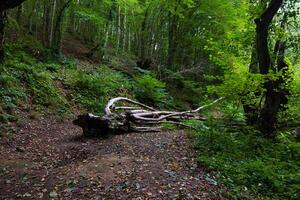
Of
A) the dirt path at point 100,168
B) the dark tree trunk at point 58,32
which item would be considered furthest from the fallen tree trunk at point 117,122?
the dark tree trunk at point 58,32

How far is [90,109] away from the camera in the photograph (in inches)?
504

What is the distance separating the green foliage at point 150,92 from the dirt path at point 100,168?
22.8 ft

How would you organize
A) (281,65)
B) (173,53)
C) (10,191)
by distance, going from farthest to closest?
(173,53) < (281,65) < (10,191)

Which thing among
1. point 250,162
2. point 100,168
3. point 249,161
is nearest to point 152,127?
point 249,161

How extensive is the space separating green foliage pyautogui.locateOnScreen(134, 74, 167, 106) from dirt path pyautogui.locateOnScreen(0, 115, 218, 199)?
A: 6943 mm

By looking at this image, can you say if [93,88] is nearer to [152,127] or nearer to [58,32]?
[152,127]

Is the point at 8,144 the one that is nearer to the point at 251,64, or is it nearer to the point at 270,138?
the point at 270,138

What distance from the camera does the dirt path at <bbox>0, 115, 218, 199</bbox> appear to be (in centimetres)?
495

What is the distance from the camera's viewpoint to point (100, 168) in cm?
580

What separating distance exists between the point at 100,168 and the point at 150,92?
10.4 metres

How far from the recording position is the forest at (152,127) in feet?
17.6

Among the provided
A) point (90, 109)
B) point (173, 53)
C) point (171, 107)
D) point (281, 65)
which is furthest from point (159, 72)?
point (281, 65)

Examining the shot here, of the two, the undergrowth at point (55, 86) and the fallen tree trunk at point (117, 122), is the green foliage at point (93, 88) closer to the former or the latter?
the undergrowth at point (55, 86)

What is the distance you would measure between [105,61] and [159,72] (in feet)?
12.6
